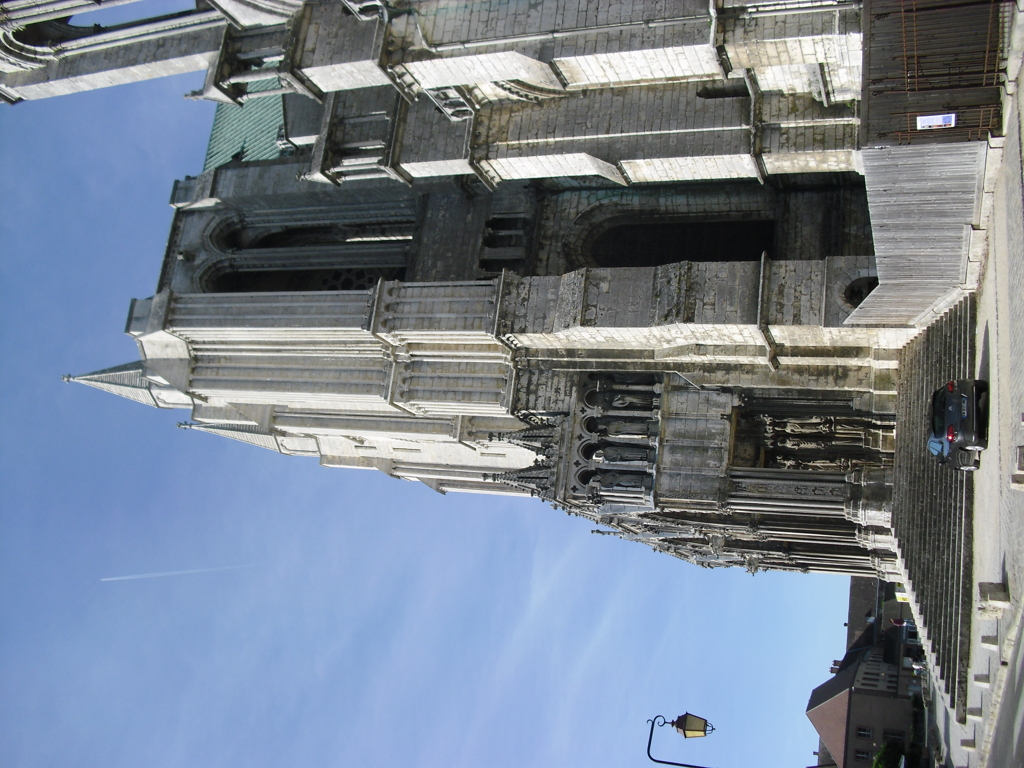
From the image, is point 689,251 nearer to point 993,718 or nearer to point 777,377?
point 777,377

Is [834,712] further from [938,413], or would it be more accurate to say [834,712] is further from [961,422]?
[961,422]

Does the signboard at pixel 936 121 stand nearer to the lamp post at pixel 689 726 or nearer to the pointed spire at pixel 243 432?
the lamp post at pixel 689 726

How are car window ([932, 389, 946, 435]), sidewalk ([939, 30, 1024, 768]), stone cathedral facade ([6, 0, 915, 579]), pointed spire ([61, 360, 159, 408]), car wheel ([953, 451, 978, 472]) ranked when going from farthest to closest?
pointed spire ([61, 360, 159, 408])
stone cathedral facade ([6, 0, 915, 579])
car window ([932, 389, 946, 435])
car wheel ([953, 451, 978, 472])
sidewalk ([939, 30, 1024, 768])

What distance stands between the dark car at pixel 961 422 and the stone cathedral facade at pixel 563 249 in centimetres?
328

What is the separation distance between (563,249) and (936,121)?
41.9ft

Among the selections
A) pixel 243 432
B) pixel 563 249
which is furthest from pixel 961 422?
pixel 243 432

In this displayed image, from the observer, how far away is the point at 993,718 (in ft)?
65.4

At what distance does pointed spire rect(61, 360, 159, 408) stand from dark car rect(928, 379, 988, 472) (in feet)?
87.0

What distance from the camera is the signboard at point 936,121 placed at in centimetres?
1864

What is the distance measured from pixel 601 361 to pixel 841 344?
648 cm

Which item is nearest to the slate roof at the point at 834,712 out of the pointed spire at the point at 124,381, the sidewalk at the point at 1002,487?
the sidewalk at the point at 1002,487

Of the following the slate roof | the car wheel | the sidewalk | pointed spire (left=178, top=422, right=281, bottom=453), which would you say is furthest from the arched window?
the slate roof

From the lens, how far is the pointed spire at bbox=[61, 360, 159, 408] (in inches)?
1403

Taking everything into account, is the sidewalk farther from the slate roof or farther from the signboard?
the slate roof
